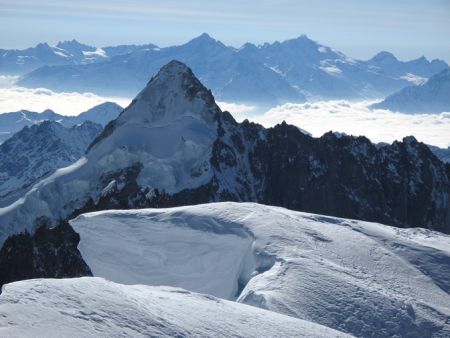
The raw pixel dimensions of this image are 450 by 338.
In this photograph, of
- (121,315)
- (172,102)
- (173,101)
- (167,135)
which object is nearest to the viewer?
(121,315)

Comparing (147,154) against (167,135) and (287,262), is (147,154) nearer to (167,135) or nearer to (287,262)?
(167,135)

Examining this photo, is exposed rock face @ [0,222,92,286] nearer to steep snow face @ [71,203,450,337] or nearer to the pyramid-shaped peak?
steep snow face @ [71,203,450,337]

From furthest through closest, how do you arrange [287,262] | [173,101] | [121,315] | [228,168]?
[173,101] → [228,168] → [287,262] → [121,315]

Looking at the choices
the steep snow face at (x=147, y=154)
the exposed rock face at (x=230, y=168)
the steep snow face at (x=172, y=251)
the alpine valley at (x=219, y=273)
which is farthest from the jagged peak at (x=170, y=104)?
the steep snow face at (x=172, y=251)

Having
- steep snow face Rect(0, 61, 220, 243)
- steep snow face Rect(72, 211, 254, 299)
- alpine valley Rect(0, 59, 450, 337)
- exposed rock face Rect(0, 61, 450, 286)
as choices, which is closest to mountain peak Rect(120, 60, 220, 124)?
steep snow face Rect(0, 61, 220, 243)

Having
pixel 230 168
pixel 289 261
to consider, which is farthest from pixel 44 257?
pixel 230 168
